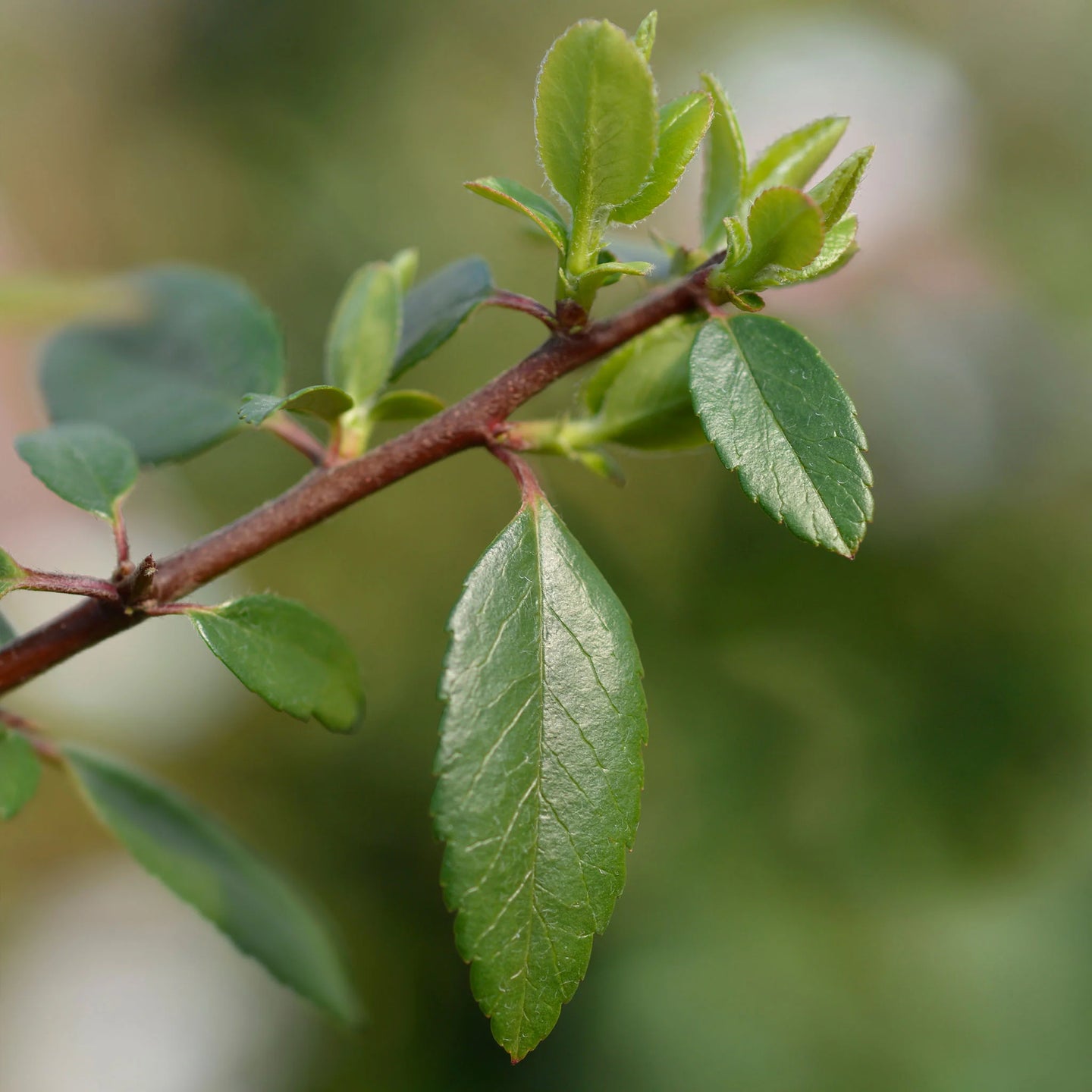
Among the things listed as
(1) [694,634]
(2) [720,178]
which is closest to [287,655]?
(2) [720,178]

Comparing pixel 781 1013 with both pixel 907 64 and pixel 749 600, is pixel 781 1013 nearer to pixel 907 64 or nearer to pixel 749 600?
pixel 749 600

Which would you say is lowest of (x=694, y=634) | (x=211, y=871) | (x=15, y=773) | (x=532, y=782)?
(x=694, y=634)

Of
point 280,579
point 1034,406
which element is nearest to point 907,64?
point 1034,406

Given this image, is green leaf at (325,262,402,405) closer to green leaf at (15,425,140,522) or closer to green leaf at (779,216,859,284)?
green leaf at (15,425,140,522)

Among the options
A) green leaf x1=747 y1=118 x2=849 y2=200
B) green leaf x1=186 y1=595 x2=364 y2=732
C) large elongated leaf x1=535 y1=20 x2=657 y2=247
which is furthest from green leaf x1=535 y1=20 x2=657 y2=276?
green leaf x1=186 y1=595 x2=364 y2=732

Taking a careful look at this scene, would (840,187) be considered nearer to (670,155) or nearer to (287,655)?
(670,155)

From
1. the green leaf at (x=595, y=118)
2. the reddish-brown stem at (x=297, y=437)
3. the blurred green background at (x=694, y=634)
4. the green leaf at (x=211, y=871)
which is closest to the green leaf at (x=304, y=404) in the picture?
the reddish-brown stem at (x=297, y=437)
